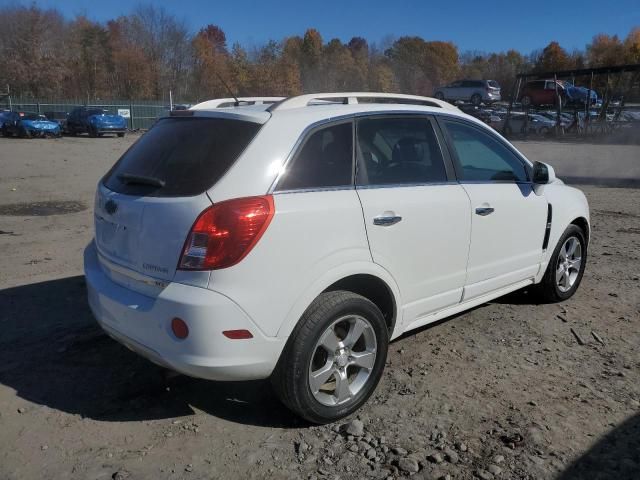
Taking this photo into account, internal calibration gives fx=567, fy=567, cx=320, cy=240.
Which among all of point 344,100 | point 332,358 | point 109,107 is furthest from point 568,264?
point 109,107

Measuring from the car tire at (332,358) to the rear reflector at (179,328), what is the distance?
52 centimetres

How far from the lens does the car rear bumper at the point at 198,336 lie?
2.74 meters

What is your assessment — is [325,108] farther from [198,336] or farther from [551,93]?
[551,93]

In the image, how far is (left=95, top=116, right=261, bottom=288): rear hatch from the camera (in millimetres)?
2861

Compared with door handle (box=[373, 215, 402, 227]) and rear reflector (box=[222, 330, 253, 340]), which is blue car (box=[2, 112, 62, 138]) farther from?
rear reflector (box=[222, 330, 253, 340])

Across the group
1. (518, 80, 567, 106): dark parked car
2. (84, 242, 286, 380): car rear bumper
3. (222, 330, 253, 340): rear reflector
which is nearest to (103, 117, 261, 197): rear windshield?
(84, 242, 286, 380): car rear bumper

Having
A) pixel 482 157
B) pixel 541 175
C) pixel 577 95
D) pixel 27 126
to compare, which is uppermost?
pixel 577 95

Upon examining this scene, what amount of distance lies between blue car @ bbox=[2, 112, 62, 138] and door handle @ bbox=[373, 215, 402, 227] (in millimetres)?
29802

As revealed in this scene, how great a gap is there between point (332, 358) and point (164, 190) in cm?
131

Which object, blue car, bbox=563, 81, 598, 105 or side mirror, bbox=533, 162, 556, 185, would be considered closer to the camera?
side mirror, bbox=533, 162, 556, 185

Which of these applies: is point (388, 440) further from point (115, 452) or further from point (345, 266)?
point (115, 452)

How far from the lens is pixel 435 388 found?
142 inches

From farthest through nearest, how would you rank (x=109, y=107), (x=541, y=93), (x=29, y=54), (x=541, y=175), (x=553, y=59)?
1. (x=553, y=59)
2. (x=29, y=54)
3. (x=109, y=107)
4. (x=541, y=93)
5. (x=541, y=175)

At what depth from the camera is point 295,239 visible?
9.55 ft
